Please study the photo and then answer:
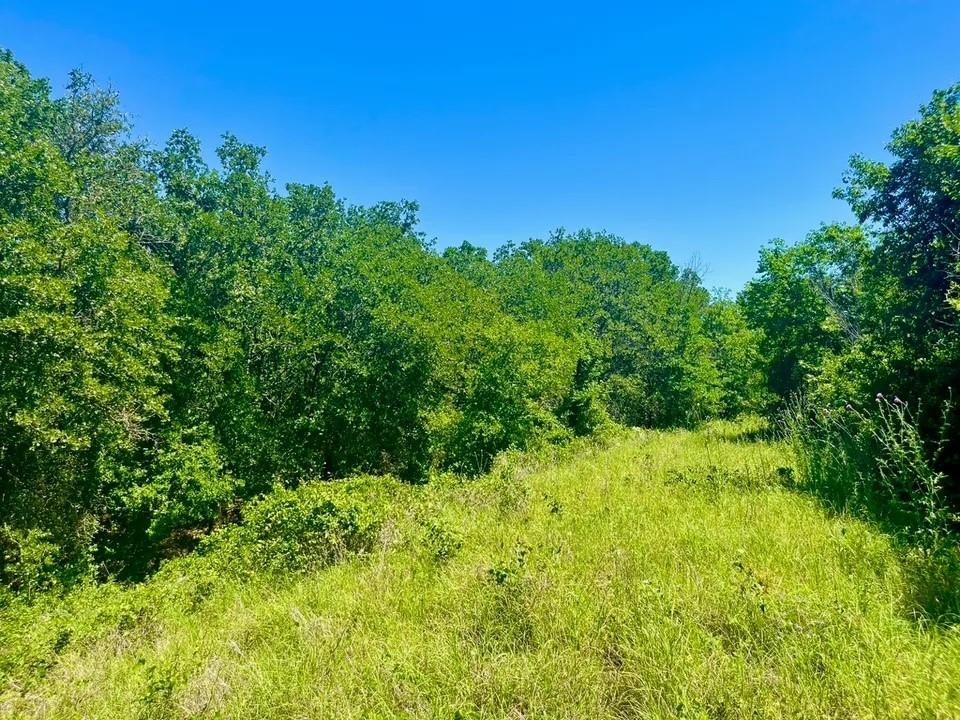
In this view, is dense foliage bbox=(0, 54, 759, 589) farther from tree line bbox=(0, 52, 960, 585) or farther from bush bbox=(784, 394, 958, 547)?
bush bbox=(784, 394, 958, 547)

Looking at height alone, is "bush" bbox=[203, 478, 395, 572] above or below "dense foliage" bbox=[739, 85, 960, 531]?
below

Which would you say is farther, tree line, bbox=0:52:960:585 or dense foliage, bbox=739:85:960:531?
tree line, bbox=0:52:960:585

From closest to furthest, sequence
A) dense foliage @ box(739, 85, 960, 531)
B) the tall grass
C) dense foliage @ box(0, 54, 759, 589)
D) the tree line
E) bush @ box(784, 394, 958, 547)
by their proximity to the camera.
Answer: the tall grass < bush @ box(784, 394, 958, 547) < dense foliage @ box(739, 85, 960, 531) < the tree line < dense foliage @ box(0, 54, 759, 589)

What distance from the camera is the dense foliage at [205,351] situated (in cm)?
966

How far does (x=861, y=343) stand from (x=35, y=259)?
591 inches

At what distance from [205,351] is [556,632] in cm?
1368

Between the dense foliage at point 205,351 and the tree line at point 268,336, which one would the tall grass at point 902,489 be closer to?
the tree line at point 268,336

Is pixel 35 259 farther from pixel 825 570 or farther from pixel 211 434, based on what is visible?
pixel 825 570

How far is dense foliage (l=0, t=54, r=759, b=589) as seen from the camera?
966cm

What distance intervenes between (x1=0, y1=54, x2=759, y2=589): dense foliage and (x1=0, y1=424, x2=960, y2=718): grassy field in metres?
6.24

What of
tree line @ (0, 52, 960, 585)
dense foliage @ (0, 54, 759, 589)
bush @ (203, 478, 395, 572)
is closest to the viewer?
bush @ (203, 478, 395, 572)

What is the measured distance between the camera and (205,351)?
44.8 feet

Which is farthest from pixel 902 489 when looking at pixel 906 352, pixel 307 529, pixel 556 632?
pixel 307 529

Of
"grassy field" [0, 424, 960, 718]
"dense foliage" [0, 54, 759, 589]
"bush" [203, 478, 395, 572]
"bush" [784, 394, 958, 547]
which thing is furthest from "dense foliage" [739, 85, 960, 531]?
"dense foliage" [0, 54, 759, 589]
